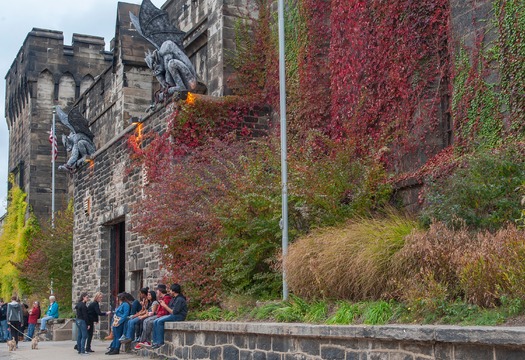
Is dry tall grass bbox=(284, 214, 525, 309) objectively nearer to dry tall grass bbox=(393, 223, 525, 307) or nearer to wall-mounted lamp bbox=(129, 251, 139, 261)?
dry tall grass bbox=(393, 223, 525, 307)

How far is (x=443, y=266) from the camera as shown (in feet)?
30.8

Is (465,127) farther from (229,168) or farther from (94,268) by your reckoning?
(94,268)

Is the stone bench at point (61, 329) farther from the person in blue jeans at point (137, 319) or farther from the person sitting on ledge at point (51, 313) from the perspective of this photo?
the person in blue jeans at point (137, 319)

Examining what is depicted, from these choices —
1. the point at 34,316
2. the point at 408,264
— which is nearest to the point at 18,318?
the point at 34,316

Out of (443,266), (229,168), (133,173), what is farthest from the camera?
(133,173)

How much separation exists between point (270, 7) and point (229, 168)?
229 inches

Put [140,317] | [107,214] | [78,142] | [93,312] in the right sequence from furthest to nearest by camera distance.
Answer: [78,142], [107,214], [93,312], [140,317]

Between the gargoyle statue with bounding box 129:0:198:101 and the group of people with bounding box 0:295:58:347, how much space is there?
7.34 m

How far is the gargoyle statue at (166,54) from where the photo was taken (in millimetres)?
18094

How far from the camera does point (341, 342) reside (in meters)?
9.00

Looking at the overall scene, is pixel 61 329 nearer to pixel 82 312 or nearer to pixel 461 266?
pixel 82 312

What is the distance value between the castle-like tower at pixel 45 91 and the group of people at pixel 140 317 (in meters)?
21.2

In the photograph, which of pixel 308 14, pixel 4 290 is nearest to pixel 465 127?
pixel 308 14

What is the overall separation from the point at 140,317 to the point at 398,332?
9.56 meters
